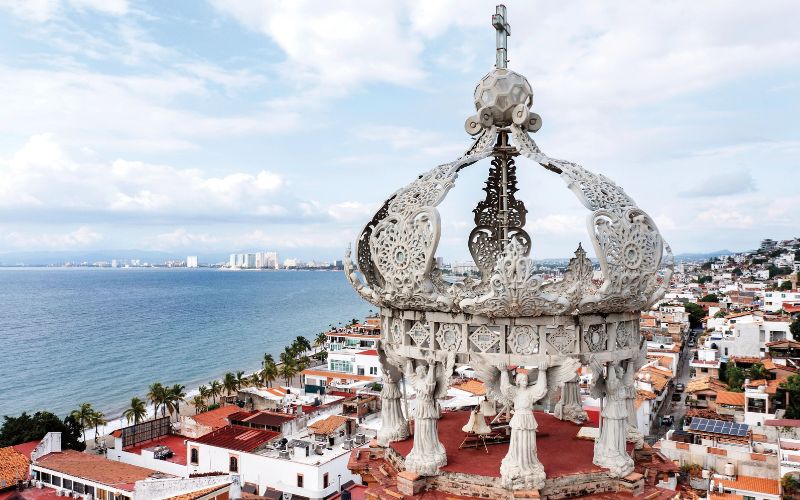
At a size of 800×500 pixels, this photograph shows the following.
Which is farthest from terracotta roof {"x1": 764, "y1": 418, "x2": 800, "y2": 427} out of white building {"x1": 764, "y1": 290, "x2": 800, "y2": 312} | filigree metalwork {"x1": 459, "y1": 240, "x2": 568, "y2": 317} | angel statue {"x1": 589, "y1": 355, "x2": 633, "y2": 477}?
white building {"x1": 764, "y1": 290, "x2": 800, "y2": 312}

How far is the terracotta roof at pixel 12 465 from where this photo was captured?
1171 inches

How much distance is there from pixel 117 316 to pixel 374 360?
125652mm

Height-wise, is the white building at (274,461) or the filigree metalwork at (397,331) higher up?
the filigree metalwork at (397,331)

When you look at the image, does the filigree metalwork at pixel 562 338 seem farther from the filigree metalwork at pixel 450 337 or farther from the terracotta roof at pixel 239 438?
the terracotta roof at pixel 239 438

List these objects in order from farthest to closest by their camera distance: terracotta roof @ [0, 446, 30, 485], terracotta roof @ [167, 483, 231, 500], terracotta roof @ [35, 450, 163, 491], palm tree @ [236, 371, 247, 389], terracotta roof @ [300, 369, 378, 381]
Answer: palm tree @ [236, 371, 247, 389] → terracotta roof @ [300, 369, 378, 381] → terracotta roof @ [0, 446, 30, 485] → terracotta roof @ [35, 450, 163, 491] → terracotta roof @ [167, 483, 231, 500]

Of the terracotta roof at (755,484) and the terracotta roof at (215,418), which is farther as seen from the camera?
the terracotta roof at (215,418)

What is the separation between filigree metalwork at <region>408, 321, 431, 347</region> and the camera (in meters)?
9.84

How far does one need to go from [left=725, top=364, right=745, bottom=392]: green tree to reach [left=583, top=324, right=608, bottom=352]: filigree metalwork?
47.1 meters

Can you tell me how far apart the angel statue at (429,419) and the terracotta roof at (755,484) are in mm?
24616

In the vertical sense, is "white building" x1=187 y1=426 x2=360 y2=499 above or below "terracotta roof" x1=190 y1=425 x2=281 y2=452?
below

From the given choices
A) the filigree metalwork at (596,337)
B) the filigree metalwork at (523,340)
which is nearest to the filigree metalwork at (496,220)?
the filigree metalwork at (596,337)

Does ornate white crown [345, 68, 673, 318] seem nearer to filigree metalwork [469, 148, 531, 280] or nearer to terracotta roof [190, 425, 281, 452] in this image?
filigree metalwork [469, 148, 531, 280]

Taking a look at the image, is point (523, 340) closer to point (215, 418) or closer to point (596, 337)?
point (596, 337)

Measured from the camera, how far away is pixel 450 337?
9.60 metres
